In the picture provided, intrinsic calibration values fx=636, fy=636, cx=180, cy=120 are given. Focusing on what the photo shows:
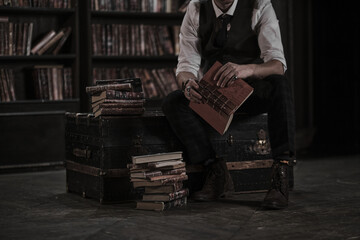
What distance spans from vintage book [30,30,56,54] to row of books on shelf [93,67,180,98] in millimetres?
439

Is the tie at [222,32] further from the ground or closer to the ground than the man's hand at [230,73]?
further from the ground

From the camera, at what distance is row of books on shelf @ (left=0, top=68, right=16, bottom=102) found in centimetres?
488

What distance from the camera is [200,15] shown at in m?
3.59

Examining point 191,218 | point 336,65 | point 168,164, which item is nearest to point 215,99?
point 168,164

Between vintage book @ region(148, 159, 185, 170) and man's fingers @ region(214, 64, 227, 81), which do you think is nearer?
vintage book @ region(148, 159, 185, 170)

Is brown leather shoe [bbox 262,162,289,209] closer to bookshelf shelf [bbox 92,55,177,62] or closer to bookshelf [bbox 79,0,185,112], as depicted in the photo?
bookshelf [bbox 79,0,185,112]

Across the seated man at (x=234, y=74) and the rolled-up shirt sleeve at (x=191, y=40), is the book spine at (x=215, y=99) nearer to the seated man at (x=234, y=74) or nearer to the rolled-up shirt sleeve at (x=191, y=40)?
the seated man at (x=234, y=74)

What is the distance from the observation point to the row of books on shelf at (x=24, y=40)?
16.1ft

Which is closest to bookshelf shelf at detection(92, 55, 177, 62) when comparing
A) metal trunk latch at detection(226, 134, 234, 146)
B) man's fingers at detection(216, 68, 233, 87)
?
metal trunk latch at detection(226, 134, 234, 146)

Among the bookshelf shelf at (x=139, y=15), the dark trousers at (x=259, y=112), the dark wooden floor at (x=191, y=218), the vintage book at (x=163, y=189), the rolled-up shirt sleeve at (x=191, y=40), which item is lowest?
the dark wooden floor at (x=191, y=218)

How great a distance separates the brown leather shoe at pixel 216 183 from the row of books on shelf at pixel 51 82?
2.05m

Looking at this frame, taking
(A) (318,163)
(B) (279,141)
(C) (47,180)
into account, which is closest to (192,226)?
(B) (279,141)

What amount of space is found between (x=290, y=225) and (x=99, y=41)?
2.99m

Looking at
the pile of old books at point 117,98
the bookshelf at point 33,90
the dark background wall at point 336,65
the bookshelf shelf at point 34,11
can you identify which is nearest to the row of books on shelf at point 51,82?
the bookshelf at point 33,90
